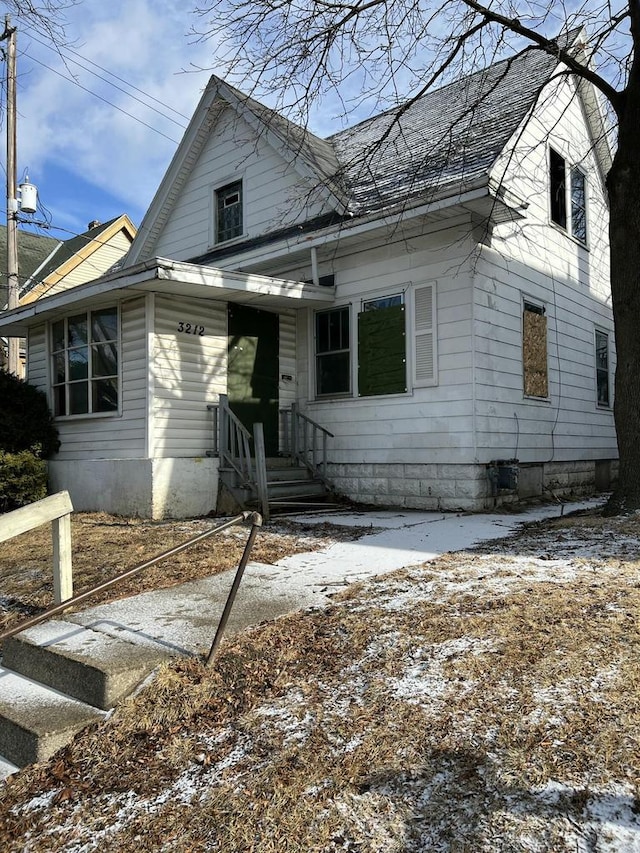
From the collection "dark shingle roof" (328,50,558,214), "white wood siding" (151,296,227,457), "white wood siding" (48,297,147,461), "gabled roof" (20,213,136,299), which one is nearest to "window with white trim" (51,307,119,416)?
"white wood siding" (48,297,147,461)

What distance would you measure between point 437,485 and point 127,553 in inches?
178

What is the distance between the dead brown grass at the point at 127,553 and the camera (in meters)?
4.97

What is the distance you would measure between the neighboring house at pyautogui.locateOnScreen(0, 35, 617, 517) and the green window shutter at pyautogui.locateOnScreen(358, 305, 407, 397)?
0.03 metres

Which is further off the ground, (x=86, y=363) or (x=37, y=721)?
(x=86, y=363)

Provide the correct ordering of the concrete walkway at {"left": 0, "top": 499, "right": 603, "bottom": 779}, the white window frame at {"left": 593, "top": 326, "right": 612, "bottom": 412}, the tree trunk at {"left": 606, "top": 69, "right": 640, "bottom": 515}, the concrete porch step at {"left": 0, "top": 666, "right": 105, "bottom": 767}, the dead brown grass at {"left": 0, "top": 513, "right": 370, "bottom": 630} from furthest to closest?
the white window frame at {"left": 593, "top": 326, "right": 612, "bottom": 412} < the tree trunk at {"left": 606, "top": 69, "right": 640, "bottom": 515} < the dead brown grass at {"left": 0, "top": 513, "right": 370, "bottom": 630} < the concrete walkway at {"left": 0, "top": 499, "right": 603, "bottom": 779} < the concrete porch step at {"left": 0, "top": 666, "right": 105, "bottom": 767}

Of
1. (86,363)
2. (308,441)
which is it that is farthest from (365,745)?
(86,363)

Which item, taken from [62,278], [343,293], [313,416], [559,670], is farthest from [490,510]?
[62,278]

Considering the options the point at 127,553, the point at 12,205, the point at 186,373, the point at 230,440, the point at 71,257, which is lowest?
the point at 127,553

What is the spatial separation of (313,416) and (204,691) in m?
7.66

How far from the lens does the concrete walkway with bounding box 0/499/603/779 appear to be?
3793mm

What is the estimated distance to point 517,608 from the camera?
386cm

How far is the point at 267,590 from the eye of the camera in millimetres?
4715

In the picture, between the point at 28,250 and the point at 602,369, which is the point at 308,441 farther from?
the point at 28,250

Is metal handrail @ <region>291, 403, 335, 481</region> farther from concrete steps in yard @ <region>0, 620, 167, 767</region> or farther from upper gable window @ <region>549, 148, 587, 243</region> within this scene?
concrete steps in yard @ <region>0, 620, 167, 767</region>
